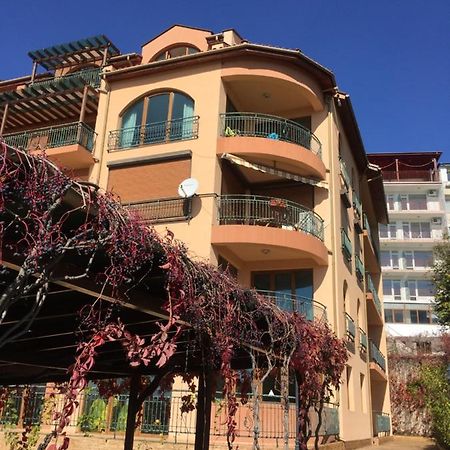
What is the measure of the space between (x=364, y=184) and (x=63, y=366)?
22.6 meters

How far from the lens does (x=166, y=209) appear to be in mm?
17812

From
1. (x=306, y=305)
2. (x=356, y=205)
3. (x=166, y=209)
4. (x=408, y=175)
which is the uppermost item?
Result: (x=408, y=175)

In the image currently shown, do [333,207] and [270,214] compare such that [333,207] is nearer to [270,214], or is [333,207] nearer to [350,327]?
[270,214]

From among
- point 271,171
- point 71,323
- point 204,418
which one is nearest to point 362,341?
Result: point 271,171

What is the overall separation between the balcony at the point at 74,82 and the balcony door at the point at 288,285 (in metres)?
10.3

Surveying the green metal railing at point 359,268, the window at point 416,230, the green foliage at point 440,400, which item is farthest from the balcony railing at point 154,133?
the window at point 416,230

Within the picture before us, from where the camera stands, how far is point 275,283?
61.9 feet

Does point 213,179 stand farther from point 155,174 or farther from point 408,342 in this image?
point 408,342

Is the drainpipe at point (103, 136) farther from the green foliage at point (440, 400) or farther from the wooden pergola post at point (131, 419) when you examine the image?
the green foliage at point (440, 400)

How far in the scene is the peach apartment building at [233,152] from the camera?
17.7 metres

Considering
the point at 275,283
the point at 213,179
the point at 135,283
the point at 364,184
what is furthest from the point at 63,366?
the point at 364,184

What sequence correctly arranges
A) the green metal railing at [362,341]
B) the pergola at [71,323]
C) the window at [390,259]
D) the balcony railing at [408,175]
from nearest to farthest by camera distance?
the pergola at [71,323] → the green metal railing at [362,341] → the window at [390,259] → the balcony railing at [408,175]

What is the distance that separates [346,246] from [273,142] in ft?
17.6

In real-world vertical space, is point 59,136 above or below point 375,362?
above
